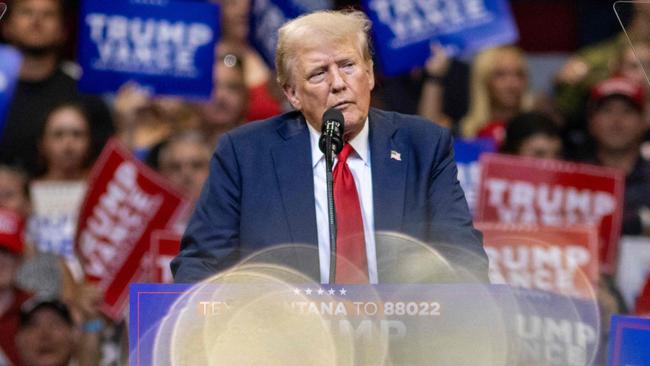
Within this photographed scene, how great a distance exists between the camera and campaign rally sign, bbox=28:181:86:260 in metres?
7.59

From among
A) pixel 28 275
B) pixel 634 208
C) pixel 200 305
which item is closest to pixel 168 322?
pixel 200 305

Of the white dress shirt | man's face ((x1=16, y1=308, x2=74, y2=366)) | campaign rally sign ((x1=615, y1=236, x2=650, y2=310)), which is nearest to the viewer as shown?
the white dress shirt

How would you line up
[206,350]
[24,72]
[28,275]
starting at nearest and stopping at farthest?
[206,350] → [28,275] → [24,72]

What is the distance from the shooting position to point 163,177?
7812mm

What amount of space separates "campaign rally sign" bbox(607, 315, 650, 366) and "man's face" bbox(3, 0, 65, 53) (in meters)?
5.00

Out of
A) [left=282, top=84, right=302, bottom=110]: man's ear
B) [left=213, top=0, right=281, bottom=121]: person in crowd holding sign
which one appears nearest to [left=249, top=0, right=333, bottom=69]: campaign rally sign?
[left=213, top=0, right=281, bottom=121]: person in crowd holding sign

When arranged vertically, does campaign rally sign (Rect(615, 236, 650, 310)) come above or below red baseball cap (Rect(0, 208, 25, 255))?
below

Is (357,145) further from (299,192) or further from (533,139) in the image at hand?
(533,139)

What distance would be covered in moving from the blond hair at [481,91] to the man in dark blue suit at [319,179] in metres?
4.36

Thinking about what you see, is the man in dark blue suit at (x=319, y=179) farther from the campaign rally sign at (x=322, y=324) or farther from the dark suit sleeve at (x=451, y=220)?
the campaign rally sign at (x=322, y=324)

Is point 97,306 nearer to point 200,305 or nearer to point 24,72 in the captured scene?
point 24,72

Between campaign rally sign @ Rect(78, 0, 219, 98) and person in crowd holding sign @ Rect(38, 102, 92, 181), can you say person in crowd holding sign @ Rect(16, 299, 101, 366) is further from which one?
campaign rally sign @ Rect(78, 0, 219, 98)

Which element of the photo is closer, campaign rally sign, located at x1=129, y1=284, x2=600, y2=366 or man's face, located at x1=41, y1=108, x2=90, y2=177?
campaign rally sign, located at x1=129, y1=284, x2=600, y2=366

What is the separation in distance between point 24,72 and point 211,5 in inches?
42.9
